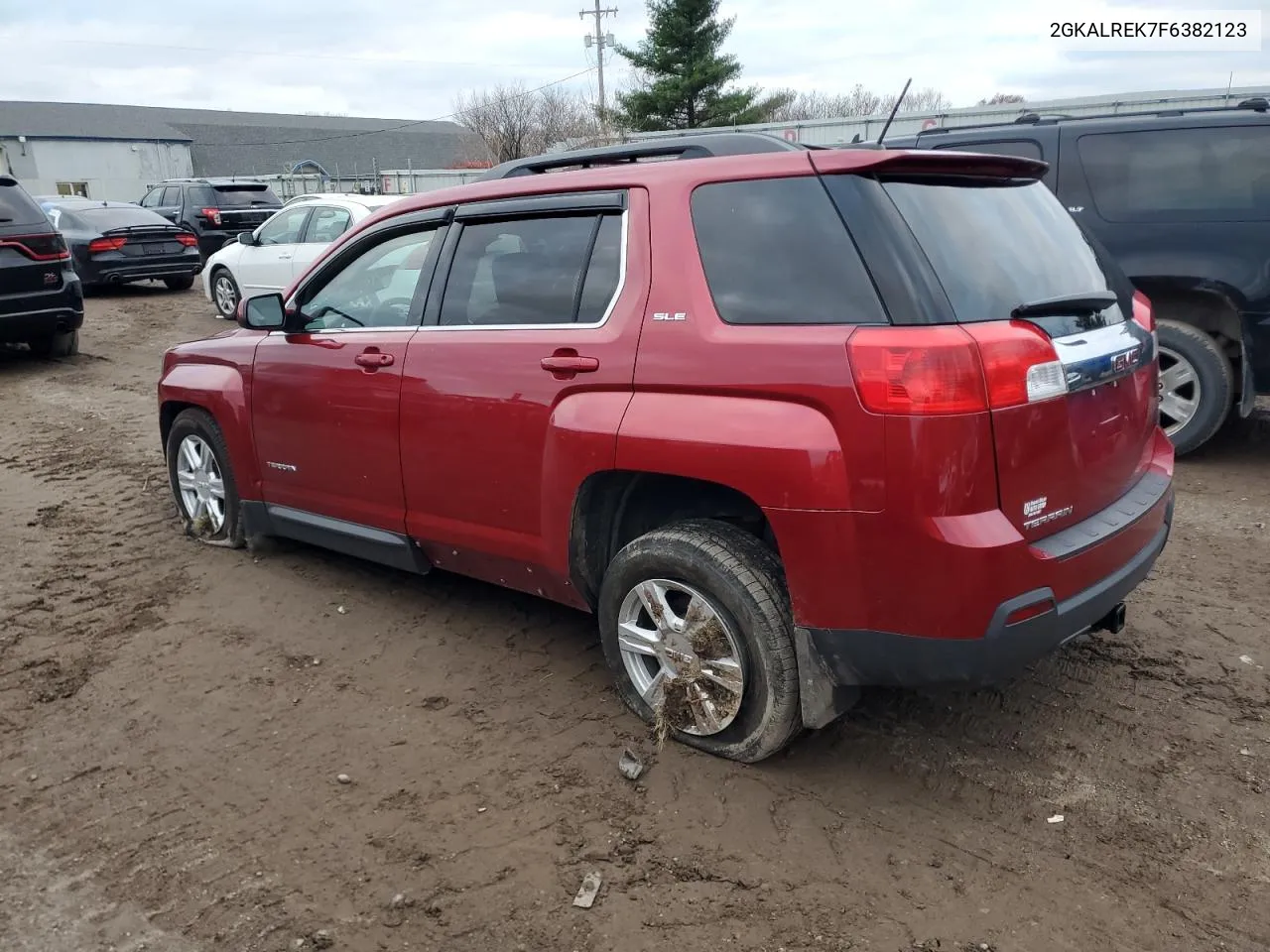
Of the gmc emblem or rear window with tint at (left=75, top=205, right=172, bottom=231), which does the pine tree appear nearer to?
rear window with tint at (left=75, top=205, right=172, bottom=231)

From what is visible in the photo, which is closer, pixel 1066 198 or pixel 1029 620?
pixel 1029 620

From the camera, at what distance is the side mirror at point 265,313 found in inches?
177

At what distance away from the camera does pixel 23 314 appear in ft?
32.9

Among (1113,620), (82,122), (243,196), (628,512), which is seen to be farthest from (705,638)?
(82,122)

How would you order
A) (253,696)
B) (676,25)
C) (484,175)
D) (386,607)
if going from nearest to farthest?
(253,696), (484,175), (386,607), (676,25)

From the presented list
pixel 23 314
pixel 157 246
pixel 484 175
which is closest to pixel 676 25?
pixel 157 246

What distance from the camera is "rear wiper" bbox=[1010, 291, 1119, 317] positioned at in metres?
2.76

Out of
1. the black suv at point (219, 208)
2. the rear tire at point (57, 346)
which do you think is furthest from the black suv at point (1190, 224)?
the black suv at point (219, 208)

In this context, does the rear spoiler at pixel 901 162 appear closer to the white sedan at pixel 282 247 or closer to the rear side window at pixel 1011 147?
the rear side window at pixel 1011 147

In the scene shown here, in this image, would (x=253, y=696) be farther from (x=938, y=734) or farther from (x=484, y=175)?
(x=938, y=734)

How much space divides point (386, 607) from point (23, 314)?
7718mm

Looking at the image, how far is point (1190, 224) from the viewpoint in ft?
20.1

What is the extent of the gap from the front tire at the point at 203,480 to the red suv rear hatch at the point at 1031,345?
3.70m

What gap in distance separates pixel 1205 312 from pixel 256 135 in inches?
2801
